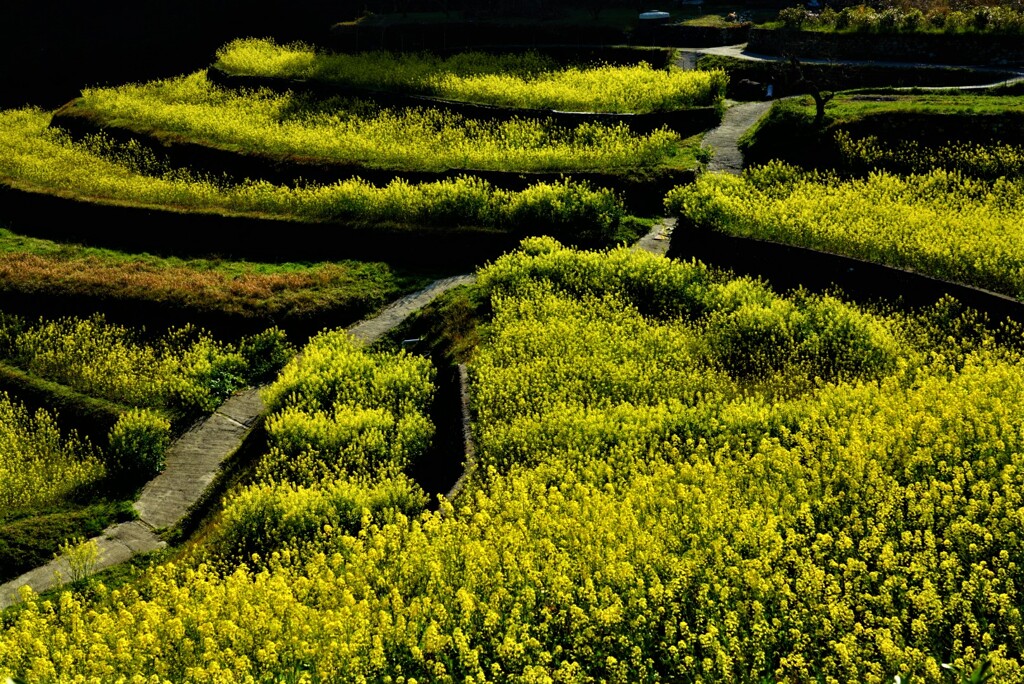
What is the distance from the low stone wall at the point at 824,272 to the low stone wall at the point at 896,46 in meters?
16.4

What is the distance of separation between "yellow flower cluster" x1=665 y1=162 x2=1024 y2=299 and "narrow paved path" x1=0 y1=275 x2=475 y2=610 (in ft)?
24.5

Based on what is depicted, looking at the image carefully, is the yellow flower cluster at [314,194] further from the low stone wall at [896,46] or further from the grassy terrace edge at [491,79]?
the low stone wall at [896,46]

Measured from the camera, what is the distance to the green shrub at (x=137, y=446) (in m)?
17.6

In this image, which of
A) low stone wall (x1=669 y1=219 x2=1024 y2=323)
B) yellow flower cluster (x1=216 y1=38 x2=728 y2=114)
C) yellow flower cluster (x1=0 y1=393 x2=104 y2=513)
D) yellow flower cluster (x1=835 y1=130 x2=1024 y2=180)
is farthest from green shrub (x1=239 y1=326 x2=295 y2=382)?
yellow flower cluster (x1=835 y1=130 x2=1024 y2=180)

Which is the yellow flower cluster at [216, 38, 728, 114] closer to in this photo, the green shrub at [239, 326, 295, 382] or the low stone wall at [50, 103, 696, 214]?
the low stone wall at [50, 103, 696, 214]

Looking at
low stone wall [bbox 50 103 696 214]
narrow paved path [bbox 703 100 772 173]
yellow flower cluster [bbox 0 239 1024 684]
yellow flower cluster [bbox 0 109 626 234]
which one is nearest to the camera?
yellow flower cluster [bbox 0 239 1024 684]

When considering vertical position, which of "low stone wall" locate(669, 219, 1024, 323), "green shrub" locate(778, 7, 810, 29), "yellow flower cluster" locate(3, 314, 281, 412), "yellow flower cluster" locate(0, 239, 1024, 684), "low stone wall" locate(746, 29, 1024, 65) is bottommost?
"yellow flower cluster" locate(3, 314, 281, 412)

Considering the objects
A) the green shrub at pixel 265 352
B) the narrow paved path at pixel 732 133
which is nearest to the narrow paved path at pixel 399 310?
the green shrub at pixel 265 352

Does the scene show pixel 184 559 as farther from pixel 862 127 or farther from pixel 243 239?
pixel 862 127

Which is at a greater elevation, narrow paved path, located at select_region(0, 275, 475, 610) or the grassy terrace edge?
the grassy terrace edge

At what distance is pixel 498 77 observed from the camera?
36531mm

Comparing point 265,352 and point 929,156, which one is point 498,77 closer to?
point 929,156

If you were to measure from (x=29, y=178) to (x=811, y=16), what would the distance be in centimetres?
2940

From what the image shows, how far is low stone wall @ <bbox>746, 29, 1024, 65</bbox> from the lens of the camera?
31906mm
